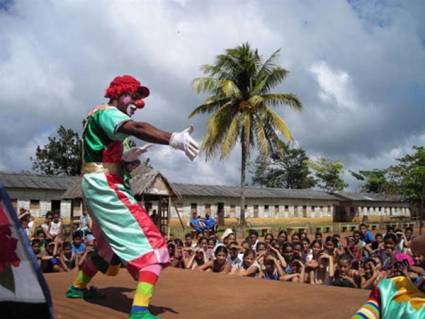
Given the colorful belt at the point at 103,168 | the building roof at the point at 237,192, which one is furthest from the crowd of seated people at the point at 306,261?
the building roof at the point at 237,192

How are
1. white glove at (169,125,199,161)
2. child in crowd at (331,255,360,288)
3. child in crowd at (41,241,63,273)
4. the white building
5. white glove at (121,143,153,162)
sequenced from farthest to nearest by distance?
the white building
child in crowd at (41,241,63,273)
child in crowd at (331,255,360,288)
white glove at (121,143,153,162)
white glove at (169,125,199,161)

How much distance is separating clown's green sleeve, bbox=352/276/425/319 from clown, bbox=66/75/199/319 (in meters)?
1.41

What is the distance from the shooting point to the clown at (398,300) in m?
1.92

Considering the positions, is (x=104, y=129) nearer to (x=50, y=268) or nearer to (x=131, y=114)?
(x=131, y=114)

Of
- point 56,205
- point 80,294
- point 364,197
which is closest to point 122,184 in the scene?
point 80,294

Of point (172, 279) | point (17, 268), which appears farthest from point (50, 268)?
point (17, 268)

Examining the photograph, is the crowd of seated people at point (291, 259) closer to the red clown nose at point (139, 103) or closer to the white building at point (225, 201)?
the red clown nose at point (139, 103)

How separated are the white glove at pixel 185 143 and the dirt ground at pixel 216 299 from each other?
133 centimetres

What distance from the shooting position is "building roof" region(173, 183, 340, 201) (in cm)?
3392

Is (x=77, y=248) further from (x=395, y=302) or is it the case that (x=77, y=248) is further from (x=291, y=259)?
(x=395, y=302)

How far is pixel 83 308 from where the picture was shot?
3715 millimetres

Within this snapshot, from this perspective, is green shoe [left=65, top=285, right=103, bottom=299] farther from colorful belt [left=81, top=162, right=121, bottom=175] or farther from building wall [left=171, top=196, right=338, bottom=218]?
building wall [left=171, top=196, right=338, bottom=218]

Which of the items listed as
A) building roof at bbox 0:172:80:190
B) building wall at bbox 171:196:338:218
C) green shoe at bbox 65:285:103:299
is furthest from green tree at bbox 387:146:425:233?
green shoe at bbox 65:285:103:299

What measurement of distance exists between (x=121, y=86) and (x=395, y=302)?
261 cm
